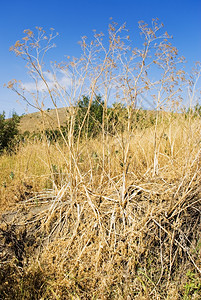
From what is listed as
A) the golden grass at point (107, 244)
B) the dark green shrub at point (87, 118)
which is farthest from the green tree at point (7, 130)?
the golden grass at point (107, 244)

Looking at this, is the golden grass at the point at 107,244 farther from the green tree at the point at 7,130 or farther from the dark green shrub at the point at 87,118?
the green tree at the point at 7,130

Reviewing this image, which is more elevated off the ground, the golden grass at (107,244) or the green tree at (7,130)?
the green tree at (7,130)

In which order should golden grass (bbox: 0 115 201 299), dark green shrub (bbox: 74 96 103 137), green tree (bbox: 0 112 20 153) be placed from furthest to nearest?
green tree (bbox: 0 112 20 153), dark green shrub (bbox: 74 96 103 137), golden grass (bbox: 0 115 201 299)

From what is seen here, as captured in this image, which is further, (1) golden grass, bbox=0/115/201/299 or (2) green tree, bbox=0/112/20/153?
(2) green tree, bbox=0/112/20/153

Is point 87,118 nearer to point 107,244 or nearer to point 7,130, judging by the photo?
point 107,244

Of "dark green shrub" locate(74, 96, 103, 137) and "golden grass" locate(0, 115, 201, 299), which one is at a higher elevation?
"dark green shrub" locate(74, 96, 103, 137)

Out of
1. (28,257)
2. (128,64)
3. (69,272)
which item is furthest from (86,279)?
(128,64)

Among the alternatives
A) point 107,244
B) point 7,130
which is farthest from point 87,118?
point 7,130

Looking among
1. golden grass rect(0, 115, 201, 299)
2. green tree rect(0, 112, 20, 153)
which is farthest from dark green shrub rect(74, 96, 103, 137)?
green tree rect(0, 112, 20, 153)

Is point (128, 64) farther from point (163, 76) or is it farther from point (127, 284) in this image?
point (127, 284)

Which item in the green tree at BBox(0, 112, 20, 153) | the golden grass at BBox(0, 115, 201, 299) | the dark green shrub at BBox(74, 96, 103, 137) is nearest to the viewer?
the golden grass at BBox(0, 115, 201, 299)

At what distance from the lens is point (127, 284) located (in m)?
1.80

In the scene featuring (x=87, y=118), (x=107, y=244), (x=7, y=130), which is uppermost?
A: (x=87, y=118)

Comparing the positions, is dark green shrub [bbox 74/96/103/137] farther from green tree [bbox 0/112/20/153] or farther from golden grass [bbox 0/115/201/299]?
green tree [bbox 0/112/20/153]
